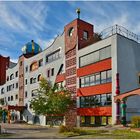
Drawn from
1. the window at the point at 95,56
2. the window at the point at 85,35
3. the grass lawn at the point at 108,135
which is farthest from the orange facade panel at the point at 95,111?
the window at the point at 85,35

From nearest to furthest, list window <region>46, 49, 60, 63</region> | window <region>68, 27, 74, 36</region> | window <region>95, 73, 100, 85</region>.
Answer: window <region>95, 73, 100, 85</region> < window <region>68, 27, 74, 36</region> < window <region>46, 49, 60, 63</region>

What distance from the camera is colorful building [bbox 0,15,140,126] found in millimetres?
42656

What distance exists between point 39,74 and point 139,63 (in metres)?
26.5

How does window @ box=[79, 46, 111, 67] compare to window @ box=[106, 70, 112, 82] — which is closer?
window @ box=[106, 70, 112, 82]

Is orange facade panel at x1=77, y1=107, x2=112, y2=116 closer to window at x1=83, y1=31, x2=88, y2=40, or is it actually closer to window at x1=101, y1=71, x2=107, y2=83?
window at x1=101, y1=71, x2=107, y2=83

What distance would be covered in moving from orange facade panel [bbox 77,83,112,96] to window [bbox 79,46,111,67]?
13.2 ft

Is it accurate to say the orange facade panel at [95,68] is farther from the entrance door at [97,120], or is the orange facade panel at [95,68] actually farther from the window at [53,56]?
the window at [53,56]

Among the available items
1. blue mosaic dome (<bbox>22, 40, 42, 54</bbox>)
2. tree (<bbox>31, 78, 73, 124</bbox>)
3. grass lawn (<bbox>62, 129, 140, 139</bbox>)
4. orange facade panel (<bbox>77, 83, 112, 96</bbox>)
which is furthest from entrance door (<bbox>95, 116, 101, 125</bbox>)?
blue mosaic dome (<bbox>22, 40, 42, 54</bbox>)

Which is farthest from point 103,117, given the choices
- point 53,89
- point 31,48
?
point 31,48

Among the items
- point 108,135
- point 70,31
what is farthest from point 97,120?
point 108,135

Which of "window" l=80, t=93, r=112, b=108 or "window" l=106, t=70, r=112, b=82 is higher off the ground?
"window" l=106, t=70, r=112, b=82

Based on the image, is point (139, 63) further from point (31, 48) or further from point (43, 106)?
point (31, 48)

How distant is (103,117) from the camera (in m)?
44.6

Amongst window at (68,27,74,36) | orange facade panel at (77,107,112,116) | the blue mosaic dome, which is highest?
the blue mosaic dome
